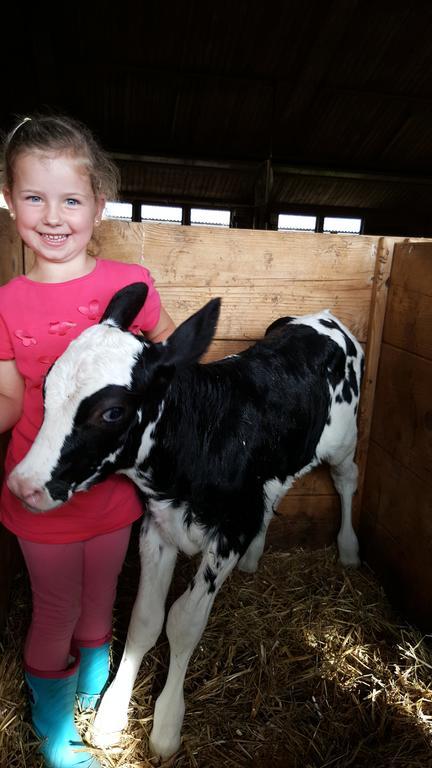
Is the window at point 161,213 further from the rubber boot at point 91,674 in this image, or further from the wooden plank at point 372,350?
the rubber boot at point 91,674

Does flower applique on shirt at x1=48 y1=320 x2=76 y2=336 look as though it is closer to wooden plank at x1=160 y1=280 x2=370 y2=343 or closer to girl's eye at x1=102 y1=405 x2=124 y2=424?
girl's eye at x1=102 y1=405 x2=124 y2=424

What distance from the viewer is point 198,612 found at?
181cm

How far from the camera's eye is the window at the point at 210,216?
12.6 m

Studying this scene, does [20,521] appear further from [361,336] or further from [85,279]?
[361,336]

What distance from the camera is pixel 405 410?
248 centimetres

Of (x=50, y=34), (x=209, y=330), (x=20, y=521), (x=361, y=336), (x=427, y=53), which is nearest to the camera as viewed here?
(x=209, y=330)

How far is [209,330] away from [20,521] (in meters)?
0.80

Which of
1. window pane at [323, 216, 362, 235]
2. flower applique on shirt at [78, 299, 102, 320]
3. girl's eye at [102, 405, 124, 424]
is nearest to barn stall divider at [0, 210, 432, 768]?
flower applique on shirt at [78, 299, 102, 320]

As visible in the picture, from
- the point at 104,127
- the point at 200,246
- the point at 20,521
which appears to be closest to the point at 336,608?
the point at 20,521

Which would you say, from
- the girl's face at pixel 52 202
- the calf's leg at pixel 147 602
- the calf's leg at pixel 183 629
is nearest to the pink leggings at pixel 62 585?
the calf's leg at pixel 147 602

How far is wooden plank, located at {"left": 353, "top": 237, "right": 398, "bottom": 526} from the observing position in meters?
2.58

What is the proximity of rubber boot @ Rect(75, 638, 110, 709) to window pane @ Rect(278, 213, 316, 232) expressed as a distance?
12.3 meters

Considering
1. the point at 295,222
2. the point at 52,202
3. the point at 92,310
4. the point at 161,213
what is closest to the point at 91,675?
the point at 92,310

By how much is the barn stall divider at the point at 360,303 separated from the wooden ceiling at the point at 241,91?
141 inches
